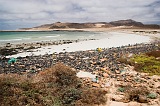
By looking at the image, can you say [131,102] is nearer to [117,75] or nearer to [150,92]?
[150,92]

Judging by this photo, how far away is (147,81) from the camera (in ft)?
34.6

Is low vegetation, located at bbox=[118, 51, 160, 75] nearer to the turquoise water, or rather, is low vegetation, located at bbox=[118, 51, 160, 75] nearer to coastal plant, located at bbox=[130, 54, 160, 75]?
coastal plant, located at bbox=[130, 54, 160, 75]

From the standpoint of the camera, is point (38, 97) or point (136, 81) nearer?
point (38, 97)

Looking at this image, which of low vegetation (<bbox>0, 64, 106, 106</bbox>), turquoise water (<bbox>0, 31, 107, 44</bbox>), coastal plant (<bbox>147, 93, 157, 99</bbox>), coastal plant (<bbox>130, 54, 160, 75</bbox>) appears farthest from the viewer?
turquoise water (<bbox>0, 31, 107, 44</bbox>)

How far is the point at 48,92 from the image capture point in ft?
24.9

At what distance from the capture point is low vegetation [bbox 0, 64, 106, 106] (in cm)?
656

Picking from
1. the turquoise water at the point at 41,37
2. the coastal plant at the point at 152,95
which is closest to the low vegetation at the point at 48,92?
the coastal plant at the point at 152,95

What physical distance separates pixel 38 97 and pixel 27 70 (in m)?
6.60

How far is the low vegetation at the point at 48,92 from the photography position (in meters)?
6.56

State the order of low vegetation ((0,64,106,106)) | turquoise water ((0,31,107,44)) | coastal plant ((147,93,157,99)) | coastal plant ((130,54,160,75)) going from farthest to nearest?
turquoise water ((0,31,107,44))
coastal plant ((130,54,160,75))
coastal plant ((147,93,157,99))
low vegetation ((0,64,106,106))

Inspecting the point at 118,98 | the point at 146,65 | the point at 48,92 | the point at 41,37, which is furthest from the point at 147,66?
the point at 41,37

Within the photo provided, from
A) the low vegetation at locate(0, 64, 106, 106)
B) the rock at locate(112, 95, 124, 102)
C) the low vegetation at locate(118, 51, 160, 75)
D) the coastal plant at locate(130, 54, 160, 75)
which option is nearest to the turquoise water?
the low vegetation at locate(118, 51, 160, 75)

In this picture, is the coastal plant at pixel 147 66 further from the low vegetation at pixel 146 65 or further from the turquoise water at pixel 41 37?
the turquoise water at pixel 41 37

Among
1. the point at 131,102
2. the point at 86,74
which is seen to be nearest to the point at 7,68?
the point at 86,74
